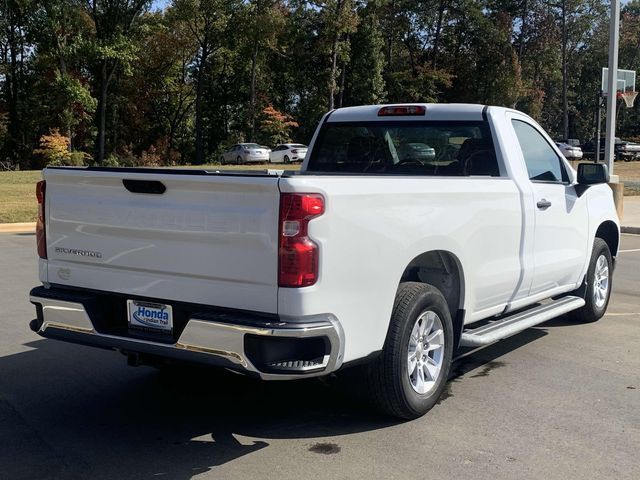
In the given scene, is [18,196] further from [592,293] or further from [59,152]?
[592,293]

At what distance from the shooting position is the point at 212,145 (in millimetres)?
55562

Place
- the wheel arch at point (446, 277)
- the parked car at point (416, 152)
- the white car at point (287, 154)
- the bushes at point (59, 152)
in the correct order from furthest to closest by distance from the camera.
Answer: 1. the white car at point (287, 154)
2. the bushes at point (59, 152)
3. the parked car at point (416, 152)
4. the wheel arch at point (446, 277)

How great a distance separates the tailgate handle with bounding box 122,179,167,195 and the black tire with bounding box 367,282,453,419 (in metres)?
1.51

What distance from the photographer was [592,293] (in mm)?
6988

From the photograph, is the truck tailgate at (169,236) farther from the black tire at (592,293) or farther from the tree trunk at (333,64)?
the tree trunk at (333,64)

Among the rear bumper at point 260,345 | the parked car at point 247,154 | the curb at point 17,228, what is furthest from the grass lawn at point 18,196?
the parked car at point 247,154

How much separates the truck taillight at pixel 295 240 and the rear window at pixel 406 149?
243 cm

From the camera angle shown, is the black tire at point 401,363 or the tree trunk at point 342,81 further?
the tree trunk at point 342,81

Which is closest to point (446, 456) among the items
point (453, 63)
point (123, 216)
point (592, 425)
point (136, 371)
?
point (592, 425)

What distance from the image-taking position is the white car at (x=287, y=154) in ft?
138

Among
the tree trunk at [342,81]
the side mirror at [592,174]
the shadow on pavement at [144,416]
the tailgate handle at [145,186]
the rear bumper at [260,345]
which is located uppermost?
the tree trunk at [342,81]

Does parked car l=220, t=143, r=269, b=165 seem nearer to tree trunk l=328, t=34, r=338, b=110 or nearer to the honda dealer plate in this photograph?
tree trunk l=328, t=34, r=338, b=110

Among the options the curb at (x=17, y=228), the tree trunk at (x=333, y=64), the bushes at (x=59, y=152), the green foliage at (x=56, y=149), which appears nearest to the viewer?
the curb at (x=17, y=228)

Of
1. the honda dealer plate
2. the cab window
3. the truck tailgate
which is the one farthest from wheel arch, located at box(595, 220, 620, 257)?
the honda dealer plate
